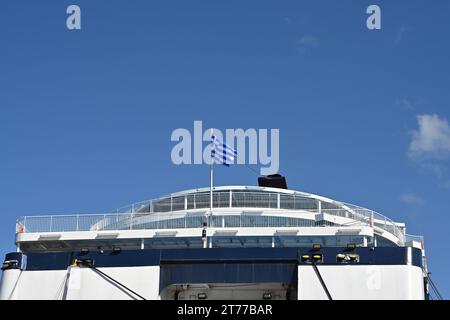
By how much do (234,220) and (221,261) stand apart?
449cm

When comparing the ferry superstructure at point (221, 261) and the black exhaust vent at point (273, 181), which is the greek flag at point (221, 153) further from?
the black exhaust vent at point (273, 181)

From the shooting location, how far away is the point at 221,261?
26078mm

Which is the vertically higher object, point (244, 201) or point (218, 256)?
point (244, 201)

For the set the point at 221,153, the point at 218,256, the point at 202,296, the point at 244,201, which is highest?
the point at 221,153

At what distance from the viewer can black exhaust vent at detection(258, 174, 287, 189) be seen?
1626 inches

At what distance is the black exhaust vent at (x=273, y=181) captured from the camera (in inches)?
1626

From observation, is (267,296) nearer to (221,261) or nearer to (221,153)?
(221,261)

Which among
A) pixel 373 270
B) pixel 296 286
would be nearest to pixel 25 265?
pixel 296 286

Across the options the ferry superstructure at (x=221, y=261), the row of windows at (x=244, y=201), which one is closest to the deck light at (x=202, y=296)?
the ferry superstructure at (x=221, y=261)

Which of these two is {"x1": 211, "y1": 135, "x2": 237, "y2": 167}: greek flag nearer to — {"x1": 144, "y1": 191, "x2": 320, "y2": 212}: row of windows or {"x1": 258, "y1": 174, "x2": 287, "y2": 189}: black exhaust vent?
{"x1": 144, "y1": 191, "x2": 320, "y2": 212}: row of windows

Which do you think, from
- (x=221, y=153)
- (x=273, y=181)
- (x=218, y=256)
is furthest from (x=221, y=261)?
(x=273, y=181)

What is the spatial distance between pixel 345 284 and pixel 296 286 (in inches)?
63.2

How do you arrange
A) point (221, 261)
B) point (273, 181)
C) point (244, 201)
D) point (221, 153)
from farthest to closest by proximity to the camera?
point (273, 181) → point (244, 201) → point (221, 153) → point (221, 261)

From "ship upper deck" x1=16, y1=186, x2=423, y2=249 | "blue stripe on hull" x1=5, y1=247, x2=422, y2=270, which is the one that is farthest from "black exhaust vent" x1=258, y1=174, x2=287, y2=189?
"blue stripe on hull" x1=5, y1=247, x2=422, y2=270
